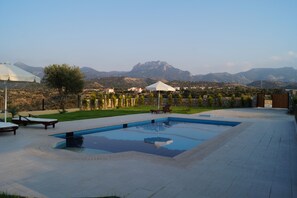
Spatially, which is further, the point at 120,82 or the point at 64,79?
the point at 120,82

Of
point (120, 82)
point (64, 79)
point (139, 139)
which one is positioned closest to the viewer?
point (139, 139)

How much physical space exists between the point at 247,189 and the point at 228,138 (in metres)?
5.15

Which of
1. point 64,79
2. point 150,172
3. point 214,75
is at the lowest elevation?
point 150,172

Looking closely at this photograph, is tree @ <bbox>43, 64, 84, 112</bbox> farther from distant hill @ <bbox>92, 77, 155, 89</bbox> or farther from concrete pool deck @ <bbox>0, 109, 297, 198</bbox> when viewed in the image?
distant hill @ <bbox>92, 77, 155, 89</bbox>

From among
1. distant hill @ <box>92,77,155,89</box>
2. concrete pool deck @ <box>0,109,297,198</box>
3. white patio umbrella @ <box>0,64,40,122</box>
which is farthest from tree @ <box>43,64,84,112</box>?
distant hill @ <box>92,77,155,89</box>

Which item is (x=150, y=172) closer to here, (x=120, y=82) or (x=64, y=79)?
(x=64, y=79)

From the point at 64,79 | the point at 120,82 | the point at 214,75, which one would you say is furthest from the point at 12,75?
the point at 214,75

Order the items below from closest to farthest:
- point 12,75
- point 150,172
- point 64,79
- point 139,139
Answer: point 150,172
point 12,75
point 139,139
point 64,79

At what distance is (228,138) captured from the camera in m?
9.38

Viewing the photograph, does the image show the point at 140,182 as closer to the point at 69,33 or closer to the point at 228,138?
the point at 228,138

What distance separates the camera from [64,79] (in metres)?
24.0

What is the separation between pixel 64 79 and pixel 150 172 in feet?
67.4

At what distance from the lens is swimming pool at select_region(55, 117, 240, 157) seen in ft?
29.4

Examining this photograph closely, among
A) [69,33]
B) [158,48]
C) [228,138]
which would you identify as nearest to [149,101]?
[158,48]
